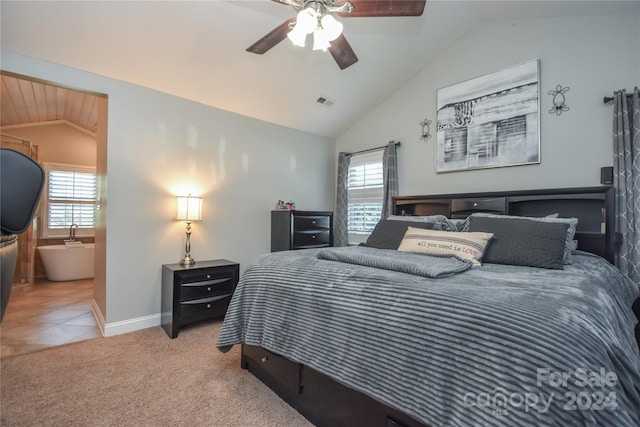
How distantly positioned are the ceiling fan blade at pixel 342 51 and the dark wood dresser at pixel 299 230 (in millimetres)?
1888

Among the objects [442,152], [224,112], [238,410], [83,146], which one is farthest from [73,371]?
[83,146]

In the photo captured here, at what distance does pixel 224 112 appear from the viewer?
11.6ft

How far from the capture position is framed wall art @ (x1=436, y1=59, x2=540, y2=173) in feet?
9.40

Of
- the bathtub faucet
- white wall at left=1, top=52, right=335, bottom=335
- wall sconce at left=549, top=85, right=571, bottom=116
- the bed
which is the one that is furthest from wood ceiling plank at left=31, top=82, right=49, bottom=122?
wall sconce at left=549, top=85, right=571, bottom=116

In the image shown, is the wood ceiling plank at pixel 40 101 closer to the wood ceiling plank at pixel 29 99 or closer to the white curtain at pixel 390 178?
the wood ceiling plank at pixel 29 99

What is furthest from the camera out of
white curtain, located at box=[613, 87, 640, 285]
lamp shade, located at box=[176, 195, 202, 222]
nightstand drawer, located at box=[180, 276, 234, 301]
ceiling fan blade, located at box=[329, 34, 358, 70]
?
lamp shade, located at box=[176, 195, 202, 222]

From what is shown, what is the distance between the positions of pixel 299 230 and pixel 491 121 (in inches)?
99.6

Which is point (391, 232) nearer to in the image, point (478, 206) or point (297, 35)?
point (478, 206)

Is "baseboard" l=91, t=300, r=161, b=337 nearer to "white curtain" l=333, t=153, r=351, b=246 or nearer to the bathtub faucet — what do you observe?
"white curtain" l=333, t=153, r=351, b=246

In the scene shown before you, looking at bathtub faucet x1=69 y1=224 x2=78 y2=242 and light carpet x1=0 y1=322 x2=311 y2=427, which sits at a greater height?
bathtub faucet x1=69 y1=224 x2=78 y2=242

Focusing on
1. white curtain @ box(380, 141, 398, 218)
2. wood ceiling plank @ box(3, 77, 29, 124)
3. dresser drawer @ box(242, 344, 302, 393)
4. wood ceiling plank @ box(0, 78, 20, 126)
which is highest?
wood ceiling plank @ box(3, 77, 29, 124)

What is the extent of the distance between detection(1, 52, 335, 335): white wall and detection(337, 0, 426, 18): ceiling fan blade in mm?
2114

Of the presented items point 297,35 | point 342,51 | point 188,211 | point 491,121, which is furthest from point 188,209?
point 491,121

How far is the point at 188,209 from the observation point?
3018mm
